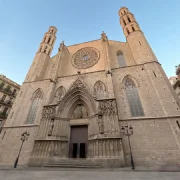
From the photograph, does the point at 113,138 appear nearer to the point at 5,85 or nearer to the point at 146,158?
the point at 146,158

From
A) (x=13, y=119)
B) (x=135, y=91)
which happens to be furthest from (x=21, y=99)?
(x=135, y=91)

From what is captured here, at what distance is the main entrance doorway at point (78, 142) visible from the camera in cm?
1055

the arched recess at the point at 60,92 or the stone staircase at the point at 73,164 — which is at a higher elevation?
the arched recess at the point at 60,92

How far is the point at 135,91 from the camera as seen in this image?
1241 cm

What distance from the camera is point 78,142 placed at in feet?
36.4

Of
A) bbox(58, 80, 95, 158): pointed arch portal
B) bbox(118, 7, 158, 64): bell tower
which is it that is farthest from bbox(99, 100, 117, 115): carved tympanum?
bbox(118, 7, 158, 64): bell tower

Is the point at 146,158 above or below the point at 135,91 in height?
below

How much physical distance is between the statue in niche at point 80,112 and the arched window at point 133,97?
503cm

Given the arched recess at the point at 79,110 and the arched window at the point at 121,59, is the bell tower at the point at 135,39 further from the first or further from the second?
the arched recess at the point at 79,110

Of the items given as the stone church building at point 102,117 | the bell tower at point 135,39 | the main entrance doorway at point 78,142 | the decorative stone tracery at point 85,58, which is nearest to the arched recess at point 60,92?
the stone church building at point 102,117

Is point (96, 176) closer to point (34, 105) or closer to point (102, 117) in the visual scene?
point (102, 117)

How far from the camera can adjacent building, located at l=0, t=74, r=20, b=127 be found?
19891 millimetres

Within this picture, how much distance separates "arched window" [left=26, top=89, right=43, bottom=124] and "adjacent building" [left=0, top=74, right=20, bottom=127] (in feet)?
31.2

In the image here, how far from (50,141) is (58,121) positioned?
1.96 m
